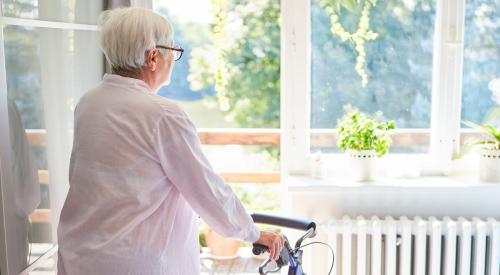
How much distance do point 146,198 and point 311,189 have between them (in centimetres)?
135

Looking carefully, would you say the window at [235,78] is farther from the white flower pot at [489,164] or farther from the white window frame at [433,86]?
the white flower pot at [489,164]

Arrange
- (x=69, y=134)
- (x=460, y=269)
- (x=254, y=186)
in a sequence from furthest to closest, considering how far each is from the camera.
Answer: (x=254, y=186) < (x=460, y=269) < (x=69, y=134)

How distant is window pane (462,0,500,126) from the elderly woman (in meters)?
1.83

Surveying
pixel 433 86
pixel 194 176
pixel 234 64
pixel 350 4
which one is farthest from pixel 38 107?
pixel 234 64

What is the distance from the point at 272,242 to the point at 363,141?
3.83ft

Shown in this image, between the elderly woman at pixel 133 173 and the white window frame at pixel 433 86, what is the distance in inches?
54.0

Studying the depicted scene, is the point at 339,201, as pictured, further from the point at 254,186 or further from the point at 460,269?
the point at 254,186

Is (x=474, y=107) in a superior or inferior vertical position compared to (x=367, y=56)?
inferior

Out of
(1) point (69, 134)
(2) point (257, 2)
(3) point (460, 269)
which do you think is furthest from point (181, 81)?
(3) point (460, 269)

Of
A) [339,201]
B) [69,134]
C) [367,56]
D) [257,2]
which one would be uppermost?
[257,2]

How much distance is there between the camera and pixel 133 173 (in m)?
1.56

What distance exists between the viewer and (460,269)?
2.75 meters

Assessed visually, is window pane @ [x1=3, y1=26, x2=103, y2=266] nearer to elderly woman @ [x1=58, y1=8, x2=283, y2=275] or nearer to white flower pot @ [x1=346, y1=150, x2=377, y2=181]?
elderly woman @ [x1=58, y1=8, x2=283, y2=275]

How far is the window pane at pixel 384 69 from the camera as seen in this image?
9.75ft
